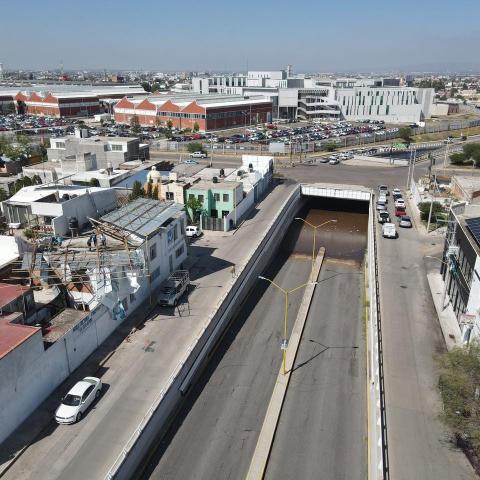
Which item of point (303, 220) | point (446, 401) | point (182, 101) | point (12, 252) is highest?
point (182, 101)

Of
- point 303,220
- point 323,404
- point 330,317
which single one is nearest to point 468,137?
point 303,220

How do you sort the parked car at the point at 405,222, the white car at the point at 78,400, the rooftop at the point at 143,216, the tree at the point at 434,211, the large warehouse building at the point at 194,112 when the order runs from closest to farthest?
1. the white car at the point at 78,400
2. the rooftop at the point at 143,216
3. the tree at the point at 434,211
4. the parked car at the point at 405,222
5. the large warehouse building at the point at 194,112

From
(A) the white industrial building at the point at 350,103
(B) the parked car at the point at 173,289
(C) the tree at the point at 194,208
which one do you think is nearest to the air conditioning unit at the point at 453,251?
(B) the parked car at the point at 173,289

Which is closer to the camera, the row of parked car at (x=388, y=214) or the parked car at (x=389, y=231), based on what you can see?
the parked car at (x=389, y=231)

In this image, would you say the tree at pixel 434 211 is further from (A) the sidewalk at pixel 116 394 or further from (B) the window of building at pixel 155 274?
(B) the window of building at pixel 155 274

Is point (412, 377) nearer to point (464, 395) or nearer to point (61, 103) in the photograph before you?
point (464, 395)

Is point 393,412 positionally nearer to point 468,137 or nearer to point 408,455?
point 408,455

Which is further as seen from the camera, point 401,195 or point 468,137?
point 468,137
